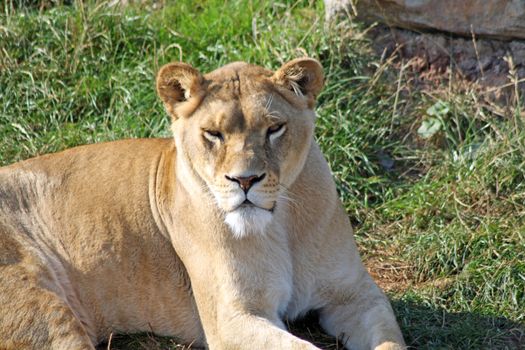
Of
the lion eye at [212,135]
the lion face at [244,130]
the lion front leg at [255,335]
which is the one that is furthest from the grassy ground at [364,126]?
the lion eye at [212,135]

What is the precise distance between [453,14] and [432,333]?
231 centimetres

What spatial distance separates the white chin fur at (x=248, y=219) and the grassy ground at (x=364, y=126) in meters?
0.72

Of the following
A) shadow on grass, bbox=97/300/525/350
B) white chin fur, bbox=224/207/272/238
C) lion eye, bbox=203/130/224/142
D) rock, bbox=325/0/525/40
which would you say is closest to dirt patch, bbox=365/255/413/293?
shadow on grass, bbox=97/300/525/350

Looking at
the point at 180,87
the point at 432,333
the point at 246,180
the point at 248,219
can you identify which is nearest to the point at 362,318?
the point at 432,333

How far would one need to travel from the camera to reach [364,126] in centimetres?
625

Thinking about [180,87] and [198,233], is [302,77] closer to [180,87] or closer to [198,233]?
[180,87]

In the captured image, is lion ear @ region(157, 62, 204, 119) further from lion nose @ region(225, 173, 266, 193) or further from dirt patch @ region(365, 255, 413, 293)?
dirt patch @ region(365, 255, 413, 293)

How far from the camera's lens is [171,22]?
7.21 m

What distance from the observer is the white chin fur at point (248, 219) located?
425 cm

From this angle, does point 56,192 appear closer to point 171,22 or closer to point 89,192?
point 89,192

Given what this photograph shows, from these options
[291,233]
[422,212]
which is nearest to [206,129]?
[291,233]

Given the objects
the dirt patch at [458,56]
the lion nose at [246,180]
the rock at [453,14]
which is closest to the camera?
the lion nose at [246,180]

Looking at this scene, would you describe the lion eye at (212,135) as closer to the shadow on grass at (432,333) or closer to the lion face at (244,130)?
the lion face at (244,130)

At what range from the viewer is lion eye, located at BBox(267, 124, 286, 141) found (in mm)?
4297
